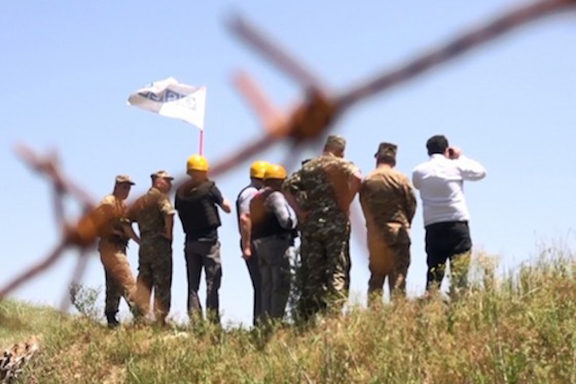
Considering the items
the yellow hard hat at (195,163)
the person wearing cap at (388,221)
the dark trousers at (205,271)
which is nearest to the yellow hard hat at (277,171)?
the yellow hard hat at (195,163)

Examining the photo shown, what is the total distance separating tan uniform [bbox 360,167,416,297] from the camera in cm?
358

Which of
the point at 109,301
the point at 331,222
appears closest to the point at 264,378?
the point at 331,222

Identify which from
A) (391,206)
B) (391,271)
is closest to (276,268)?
(391,271)

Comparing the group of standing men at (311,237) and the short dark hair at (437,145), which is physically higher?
the short dark hair at (437,145)

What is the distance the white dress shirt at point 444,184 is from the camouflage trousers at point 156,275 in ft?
6.19

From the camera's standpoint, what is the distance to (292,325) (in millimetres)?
5102

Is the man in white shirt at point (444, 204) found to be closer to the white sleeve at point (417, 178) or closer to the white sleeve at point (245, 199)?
the white sleeve at point (417, 178)

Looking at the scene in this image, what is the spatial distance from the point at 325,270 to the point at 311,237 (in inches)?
10.3

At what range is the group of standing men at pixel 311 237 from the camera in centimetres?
404

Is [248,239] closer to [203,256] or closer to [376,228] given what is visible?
[203,256]

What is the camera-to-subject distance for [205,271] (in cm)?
587

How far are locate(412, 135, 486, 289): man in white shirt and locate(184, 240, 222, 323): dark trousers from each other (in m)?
1.50

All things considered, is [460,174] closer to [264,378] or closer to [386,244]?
[386,244]

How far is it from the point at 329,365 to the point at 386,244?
2.14 ft
